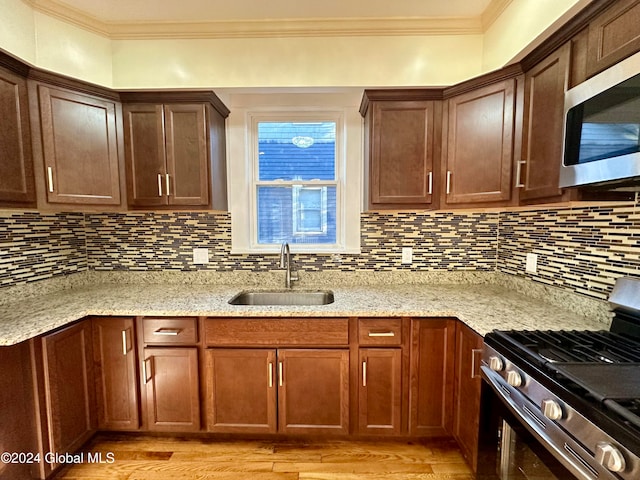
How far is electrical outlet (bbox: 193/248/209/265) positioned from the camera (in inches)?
88.4

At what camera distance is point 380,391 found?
66.1 inches

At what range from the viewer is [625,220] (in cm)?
133

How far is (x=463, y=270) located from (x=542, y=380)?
1.30 metres

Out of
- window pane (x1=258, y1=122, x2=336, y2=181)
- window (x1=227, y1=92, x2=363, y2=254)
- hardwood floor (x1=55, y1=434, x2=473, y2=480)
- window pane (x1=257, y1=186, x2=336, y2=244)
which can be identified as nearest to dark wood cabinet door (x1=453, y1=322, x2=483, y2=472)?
hardwood floor (x1=55, y1=434, x2=473, y2=480)

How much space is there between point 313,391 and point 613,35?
209cm

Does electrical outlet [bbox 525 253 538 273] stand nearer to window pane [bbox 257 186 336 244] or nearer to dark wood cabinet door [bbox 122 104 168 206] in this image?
window pane [bbox 257 186 336 244]

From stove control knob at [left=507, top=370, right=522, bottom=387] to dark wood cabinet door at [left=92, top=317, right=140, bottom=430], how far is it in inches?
74.6

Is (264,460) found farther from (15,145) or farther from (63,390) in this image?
(15,145)

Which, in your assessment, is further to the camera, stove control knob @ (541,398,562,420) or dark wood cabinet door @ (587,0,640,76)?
dark wood cabinet door @ (587,0,640,76)

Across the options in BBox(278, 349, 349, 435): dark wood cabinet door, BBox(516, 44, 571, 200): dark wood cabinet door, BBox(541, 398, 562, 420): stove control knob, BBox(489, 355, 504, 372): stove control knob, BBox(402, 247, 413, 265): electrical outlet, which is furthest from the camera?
BBox(402, 247, 413, 265): electrical outlet

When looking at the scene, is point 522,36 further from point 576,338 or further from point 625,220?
Result: point 576,338

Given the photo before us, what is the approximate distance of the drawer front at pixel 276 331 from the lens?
1.64 m

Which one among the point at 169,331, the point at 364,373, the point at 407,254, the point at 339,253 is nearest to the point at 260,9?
the point at 339,253

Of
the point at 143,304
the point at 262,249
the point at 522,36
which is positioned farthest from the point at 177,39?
the point at 522,36
